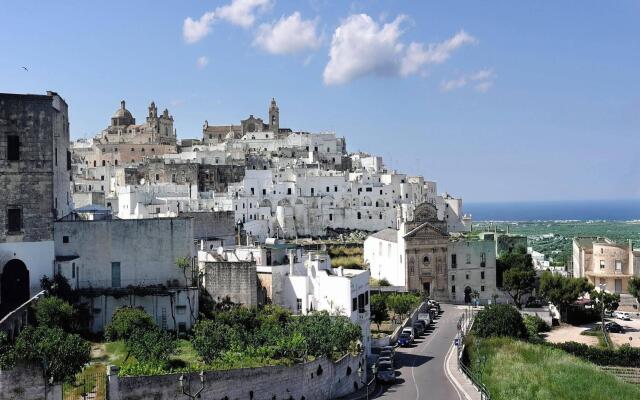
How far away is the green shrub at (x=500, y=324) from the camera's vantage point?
40.9 m

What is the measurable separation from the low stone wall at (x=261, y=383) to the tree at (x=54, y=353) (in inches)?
46.4

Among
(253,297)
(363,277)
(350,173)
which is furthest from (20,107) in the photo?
(350,173)

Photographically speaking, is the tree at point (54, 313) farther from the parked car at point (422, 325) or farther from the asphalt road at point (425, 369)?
the parked car at point (422, 325)

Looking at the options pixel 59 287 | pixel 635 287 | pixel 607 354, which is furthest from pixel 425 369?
pixel 635 287

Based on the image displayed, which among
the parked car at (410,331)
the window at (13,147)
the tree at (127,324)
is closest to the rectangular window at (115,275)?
the tree at (127,324)

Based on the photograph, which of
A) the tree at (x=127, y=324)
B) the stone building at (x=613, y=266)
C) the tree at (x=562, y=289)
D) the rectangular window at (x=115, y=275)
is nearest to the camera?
the tree at (x=127, y=324)

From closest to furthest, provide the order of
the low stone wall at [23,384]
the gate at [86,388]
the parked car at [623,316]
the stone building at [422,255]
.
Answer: the low stone wall at [23,384]
the gate at [86,388]
the parked car at [623,316]
the stone building at [422,255]

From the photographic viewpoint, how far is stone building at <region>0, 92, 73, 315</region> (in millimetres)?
27906

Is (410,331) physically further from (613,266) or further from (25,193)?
(613,266)

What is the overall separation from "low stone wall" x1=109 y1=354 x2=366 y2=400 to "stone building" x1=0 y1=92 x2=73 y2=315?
Answer: 821 cm

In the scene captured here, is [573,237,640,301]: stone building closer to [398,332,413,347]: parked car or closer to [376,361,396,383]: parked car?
[398,332,413,347]: parked car

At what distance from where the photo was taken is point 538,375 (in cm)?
3366

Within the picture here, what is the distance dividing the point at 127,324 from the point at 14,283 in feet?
15.6

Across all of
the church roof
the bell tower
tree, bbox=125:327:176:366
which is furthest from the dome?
tree, bbox=125:327:176:366
